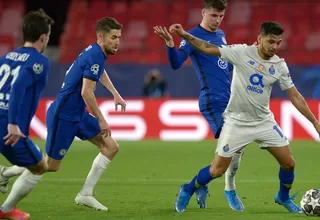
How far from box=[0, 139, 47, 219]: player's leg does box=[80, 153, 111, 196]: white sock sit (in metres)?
1.19

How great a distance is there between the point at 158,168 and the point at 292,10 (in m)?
12.9

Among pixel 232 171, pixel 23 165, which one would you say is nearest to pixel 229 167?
pixel 232 171

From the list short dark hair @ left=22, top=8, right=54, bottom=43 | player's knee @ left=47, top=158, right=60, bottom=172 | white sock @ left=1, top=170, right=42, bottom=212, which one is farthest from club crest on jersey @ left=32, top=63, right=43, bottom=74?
player's knee @ left=47, top=158, right=60, bottom=172

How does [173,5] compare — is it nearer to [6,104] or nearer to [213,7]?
[213,7]

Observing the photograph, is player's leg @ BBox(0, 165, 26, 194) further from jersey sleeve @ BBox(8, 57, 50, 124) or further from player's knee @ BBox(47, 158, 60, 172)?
jersey sleeve @ BBox(8, 57, 50, 124)

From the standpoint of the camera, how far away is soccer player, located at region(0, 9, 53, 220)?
6658 millimetres

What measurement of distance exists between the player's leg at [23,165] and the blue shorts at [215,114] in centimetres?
220

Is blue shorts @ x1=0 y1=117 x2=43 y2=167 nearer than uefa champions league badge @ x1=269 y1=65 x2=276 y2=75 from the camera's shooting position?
Yes

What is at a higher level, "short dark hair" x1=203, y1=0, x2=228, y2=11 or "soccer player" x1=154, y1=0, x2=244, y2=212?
"short dark hair" x1=203, y1=0, x2=228, y2=11

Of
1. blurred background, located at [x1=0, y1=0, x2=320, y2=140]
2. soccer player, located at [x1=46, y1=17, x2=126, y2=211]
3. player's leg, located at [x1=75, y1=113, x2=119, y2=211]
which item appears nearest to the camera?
soccer player, located at [x1=46, y1=17, x2=126, y2=211]

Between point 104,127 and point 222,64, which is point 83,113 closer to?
point 104,127

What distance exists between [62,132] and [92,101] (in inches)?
25.8

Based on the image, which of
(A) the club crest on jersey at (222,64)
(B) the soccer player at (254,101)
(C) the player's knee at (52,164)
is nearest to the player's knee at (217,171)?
(B) the soccer player at (254,101)

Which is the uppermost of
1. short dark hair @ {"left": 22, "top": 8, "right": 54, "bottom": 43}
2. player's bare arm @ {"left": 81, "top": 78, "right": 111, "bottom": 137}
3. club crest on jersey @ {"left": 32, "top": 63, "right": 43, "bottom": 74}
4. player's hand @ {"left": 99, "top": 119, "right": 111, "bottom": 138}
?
short dark hair @ {"left": 22, "top": 8, "right": 54, "bottom": 43}
